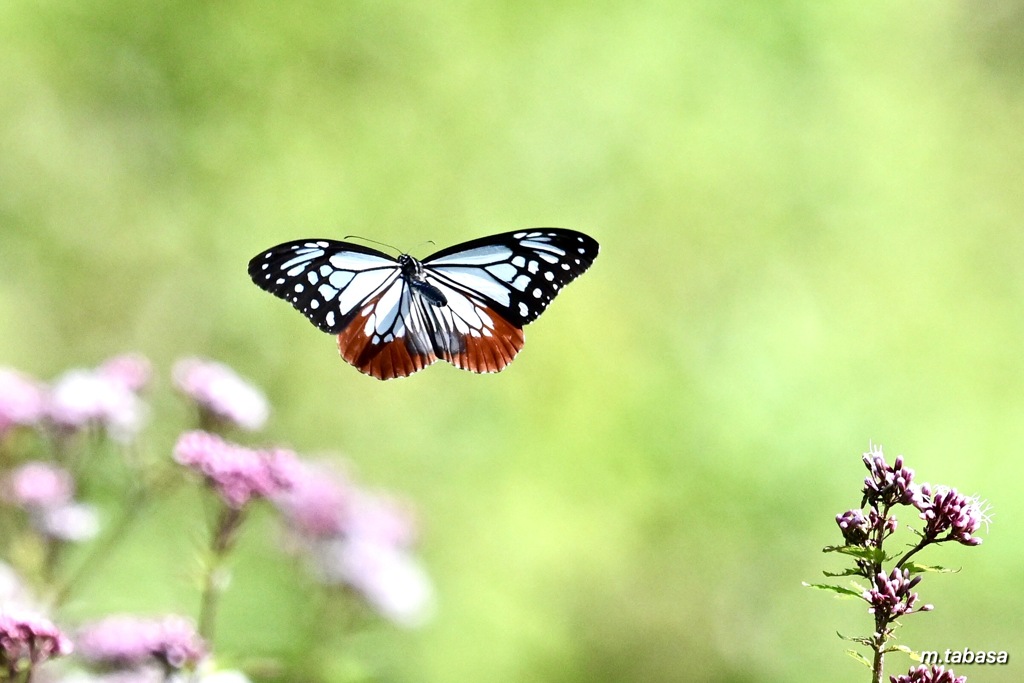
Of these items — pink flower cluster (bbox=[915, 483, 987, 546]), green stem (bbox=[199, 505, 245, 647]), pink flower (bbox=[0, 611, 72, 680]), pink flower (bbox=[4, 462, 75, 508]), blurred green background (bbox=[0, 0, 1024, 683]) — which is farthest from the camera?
blurred green background (bbox=[0, 0, 1024, 683])

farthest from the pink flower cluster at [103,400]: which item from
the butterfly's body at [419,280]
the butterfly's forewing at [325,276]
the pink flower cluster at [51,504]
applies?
the butterfly's body at [419,280]

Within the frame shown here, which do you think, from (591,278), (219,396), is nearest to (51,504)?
(219,396)

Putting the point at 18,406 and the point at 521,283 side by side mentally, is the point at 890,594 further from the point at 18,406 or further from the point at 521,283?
the point at 18,406

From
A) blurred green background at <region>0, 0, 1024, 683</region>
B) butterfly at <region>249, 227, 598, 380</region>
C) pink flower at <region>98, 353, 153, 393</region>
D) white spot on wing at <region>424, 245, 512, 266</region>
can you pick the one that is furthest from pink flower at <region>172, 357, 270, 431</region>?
blurred green background at <region>0, 0, 1024, 683</region>

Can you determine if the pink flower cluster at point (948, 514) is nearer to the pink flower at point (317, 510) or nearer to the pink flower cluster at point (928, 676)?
the pink flower cluster at point (928, 676)

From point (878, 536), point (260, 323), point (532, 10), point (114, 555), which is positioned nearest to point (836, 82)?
point (532, 10)

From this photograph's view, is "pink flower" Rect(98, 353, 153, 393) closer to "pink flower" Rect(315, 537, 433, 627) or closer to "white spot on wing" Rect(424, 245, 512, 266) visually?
"pink flower" Rect(315, 537, 433, 627)
